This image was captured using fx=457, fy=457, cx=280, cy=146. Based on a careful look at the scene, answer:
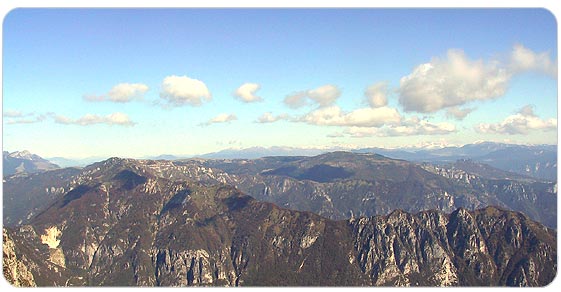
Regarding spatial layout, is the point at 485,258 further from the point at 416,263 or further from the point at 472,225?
the point at 416,263

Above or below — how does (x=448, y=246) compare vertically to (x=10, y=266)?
below

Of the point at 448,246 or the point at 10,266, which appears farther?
the point at 448,246

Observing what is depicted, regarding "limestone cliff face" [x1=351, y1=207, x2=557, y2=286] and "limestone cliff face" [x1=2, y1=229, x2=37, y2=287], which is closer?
"limestone cliff face" [x1=2, y1=229, x2=37, y2=287]

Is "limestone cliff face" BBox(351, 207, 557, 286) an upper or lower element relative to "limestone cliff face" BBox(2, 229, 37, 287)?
lower

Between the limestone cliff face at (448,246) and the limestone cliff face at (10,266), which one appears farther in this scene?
the limestone cliff face at (448,246)

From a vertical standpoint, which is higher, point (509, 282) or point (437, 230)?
point (437, 230)

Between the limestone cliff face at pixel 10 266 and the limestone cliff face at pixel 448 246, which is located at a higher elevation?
the limestone cliff face at pixel 10 266
